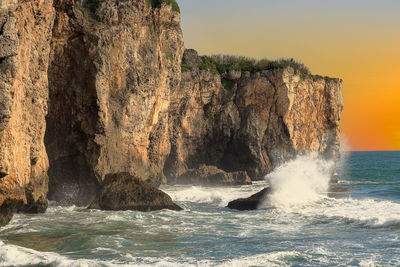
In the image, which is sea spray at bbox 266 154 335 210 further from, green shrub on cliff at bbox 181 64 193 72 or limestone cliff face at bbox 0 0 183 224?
green shrub on cliff at bbox 181 64 193 72

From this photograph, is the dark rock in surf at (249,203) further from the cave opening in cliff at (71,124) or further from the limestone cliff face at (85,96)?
the cave opening in cliff at (71,124)

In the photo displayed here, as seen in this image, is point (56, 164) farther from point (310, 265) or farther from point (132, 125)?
point (310, 265)

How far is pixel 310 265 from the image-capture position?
11500 millimetres

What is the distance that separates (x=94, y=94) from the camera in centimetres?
2228

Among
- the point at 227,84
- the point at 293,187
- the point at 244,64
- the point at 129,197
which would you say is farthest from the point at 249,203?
the point at 244,64

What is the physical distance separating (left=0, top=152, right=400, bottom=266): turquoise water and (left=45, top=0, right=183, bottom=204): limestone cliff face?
7.08 ft

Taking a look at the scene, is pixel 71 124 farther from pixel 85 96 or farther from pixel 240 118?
pixel 240 118

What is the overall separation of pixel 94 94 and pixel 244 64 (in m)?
27.9

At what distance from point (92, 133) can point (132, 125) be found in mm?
2763

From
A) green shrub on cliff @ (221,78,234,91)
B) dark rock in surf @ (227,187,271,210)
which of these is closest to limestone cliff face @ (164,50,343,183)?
green shrub on cliff @ (221,78,234,91)

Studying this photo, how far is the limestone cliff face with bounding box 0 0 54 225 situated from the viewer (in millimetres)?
13445

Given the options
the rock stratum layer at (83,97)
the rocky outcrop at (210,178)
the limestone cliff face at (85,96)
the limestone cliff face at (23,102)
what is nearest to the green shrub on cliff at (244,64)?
the rock stratum layer at (83,97)

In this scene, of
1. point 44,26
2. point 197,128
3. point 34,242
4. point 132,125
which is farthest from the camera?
point 197,128

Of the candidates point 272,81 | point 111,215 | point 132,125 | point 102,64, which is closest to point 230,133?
point 272,81
